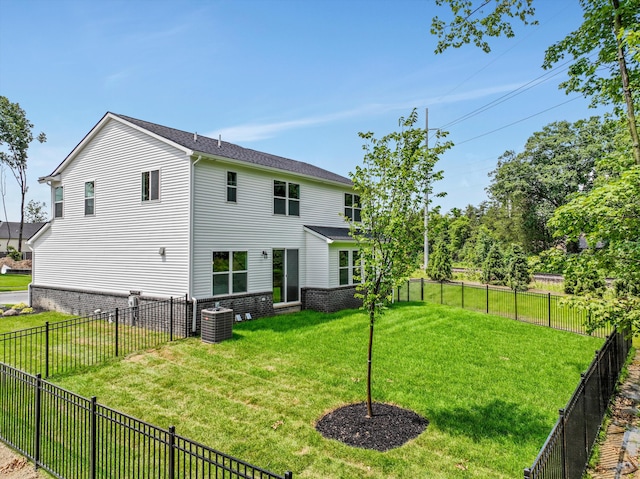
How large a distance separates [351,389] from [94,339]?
27.7 feet

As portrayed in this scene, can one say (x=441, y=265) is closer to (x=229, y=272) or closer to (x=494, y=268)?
(x=494, y=268)

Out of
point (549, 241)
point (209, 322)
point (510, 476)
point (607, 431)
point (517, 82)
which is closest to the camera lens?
point (510, 476)

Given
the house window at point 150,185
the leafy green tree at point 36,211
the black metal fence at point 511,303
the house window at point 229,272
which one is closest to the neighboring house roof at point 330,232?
the black metal fence at point 511,303

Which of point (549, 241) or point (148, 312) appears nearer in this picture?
point (148, 312)

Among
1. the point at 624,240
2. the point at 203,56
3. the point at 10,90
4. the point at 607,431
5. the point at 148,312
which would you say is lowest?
the point at 607,431

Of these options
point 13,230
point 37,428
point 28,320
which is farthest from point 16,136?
point 37,428

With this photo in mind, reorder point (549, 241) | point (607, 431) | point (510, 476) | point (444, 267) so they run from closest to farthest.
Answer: point (510, 476), point (607, 431), point (444, 267), point (549, 241)

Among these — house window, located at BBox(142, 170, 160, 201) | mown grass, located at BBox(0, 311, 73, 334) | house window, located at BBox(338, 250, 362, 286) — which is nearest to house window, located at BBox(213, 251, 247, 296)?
house window, located at BBox(142, 170, 160, 201)

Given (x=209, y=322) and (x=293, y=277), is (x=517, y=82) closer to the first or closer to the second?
(x=293, y=277)

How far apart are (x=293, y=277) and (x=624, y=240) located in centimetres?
1174

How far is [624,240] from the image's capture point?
6.07 metres

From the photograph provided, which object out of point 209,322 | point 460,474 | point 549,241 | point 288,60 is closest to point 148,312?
point 209,322

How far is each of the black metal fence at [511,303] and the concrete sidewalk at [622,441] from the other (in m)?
4.49

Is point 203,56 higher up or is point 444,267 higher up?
point 203,56
